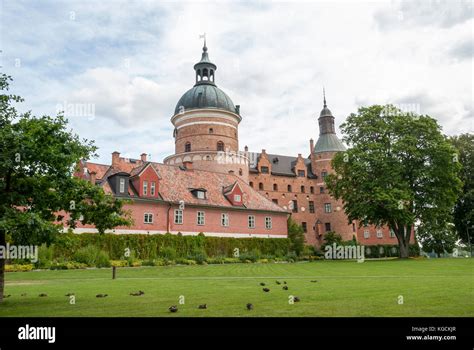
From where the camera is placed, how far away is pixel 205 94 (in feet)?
200

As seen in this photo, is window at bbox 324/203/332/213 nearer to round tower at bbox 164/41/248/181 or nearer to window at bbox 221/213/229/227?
round tower at bbox 164/41/248/181

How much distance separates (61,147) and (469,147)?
53.2 meters

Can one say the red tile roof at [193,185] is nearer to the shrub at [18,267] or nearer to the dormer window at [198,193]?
the dormer window at [198,193]

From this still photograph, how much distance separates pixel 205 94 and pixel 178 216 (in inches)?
901

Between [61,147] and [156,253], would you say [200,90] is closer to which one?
[156,253]

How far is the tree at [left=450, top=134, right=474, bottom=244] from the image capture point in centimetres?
5269

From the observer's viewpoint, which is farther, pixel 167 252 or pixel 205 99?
pixel 205 99

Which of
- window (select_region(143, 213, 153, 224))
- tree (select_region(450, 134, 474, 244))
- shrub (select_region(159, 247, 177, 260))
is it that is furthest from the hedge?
tree (select_region(450, 134, 474, 244))

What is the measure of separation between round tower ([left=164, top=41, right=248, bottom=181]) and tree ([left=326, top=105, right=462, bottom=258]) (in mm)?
19452

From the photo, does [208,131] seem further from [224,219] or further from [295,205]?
[295,205]

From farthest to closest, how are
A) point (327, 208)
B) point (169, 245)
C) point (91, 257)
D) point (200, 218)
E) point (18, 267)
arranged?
point (327, 208) < point (200, 218) < point (169, 245) < point (91, 257) < point (18, 267)

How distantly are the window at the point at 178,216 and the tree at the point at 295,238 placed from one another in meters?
13.6

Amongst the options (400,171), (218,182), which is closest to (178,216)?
(218,182)

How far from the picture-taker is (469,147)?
53.8 m
